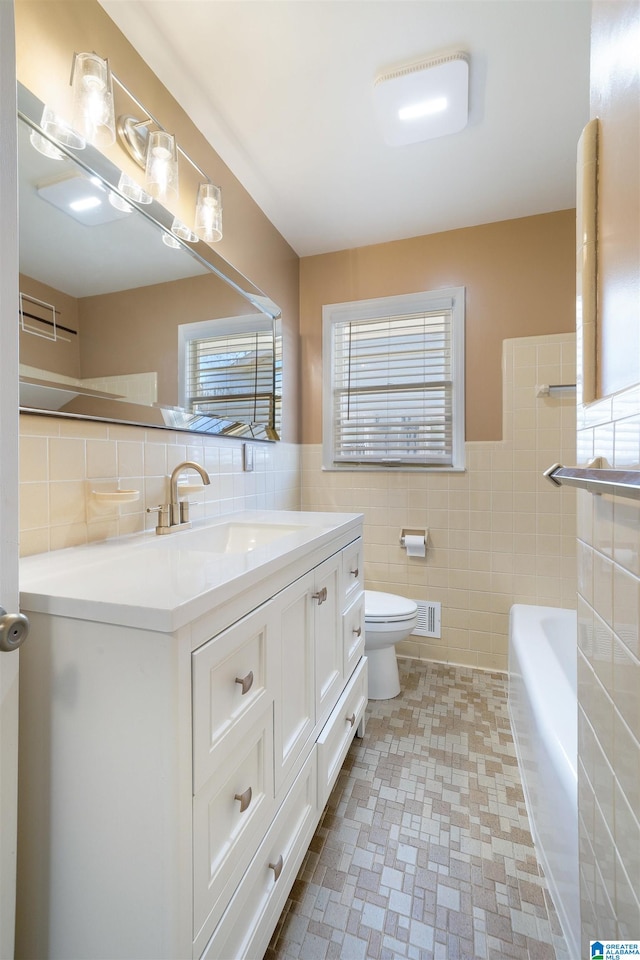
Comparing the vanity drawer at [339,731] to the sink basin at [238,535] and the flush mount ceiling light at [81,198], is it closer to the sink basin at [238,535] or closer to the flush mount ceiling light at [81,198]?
the sink basin at [238,535]

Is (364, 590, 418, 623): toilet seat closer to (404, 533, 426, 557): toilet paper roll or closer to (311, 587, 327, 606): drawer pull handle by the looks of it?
(404, 533, 426, 557): toilet paper roll

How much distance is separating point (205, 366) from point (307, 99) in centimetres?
106

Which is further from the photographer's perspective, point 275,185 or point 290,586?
point 275,185

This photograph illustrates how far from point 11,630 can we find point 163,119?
1726 millimetres

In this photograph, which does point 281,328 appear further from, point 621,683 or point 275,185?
point 621,683

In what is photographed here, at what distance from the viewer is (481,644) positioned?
232cm

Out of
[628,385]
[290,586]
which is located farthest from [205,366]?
[628,385]

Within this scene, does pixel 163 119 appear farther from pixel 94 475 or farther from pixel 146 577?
pixel 146 577

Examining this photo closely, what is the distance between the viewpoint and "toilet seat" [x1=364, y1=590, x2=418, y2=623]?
1900 mm

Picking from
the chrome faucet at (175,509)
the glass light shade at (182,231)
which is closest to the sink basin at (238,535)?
the chrome faucet at (175,509)

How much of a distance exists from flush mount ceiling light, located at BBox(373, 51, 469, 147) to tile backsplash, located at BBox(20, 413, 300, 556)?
1.42 metres

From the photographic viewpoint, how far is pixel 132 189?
1.22 metres

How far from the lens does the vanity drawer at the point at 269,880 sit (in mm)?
735

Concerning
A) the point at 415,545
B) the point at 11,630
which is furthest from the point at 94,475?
the point at 415,545
